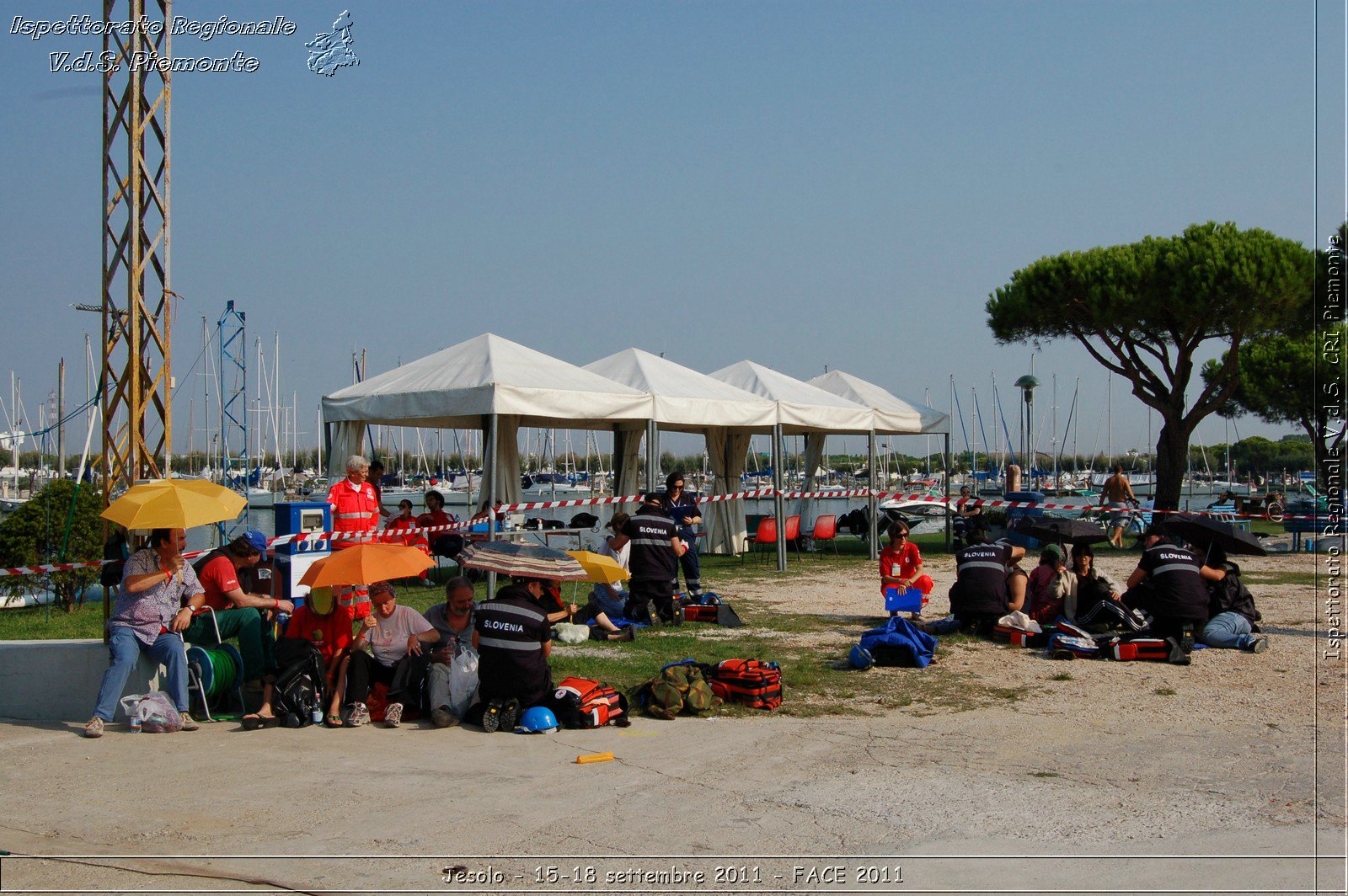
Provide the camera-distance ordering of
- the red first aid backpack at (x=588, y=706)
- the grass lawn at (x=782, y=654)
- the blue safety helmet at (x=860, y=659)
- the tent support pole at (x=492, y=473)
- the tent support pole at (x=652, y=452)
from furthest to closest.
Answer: the tent support pole at (x=652, y=452), the tent support pole at (x=492, y=473), the blue safety helmet at (x=860, y=659), the grass lawn at (x=782, y=654), the red first aid backpack at (x=588, y=706)

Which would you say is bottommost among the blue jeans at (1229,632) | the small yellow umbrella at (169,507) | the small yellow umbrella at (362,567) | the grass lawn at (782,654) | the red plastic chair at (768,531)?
the grass lawn at (782,654)

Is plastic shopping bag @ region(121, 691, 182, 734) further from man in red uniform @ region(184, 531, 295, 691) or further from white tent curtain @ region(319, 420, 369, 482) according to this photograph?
white tent curtain @ region(319, 420, 369, 482)

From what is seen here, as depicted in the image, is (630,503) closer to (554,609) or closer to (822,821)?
(554,609)

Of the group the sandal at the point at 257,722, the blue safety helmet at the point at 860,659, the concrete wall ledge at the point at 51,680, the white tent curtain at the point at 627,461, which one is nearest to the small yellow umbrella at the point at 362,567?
the sandal at the point at 257,722

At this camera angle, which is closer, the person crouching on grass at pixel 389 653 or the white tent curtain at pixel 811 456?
the person crouching on grass at pixel 389 653

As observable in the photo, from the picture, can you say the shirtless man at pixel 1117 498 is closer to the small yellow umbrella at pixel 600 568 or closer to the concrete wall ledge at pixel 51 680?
the small yellow umbrella at pixel 600 568

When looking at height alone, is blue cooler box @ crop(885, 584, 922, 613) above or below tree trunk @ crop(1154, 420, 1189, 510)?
below

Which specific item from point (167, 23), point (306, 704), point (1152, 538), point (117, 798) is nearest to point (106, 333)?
point (167, 23)

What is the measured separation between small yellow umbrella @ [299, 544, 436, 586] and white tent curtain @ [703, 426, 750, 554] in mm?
13301

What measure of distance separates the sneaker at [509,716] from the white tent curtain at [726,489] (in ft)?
Answer: 45.1

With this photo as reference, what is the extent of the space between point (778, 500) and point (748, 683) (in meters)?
9.29

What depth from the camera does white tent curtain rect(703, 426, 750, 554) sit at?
817 inches

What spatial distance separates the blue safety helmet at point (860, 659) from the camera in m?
9.07

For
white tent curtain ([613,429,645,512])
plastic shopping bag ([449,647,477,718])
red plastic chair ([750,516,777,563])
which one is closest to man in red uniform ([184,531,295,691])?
plastic shopping bag ([449,647,477,718])
